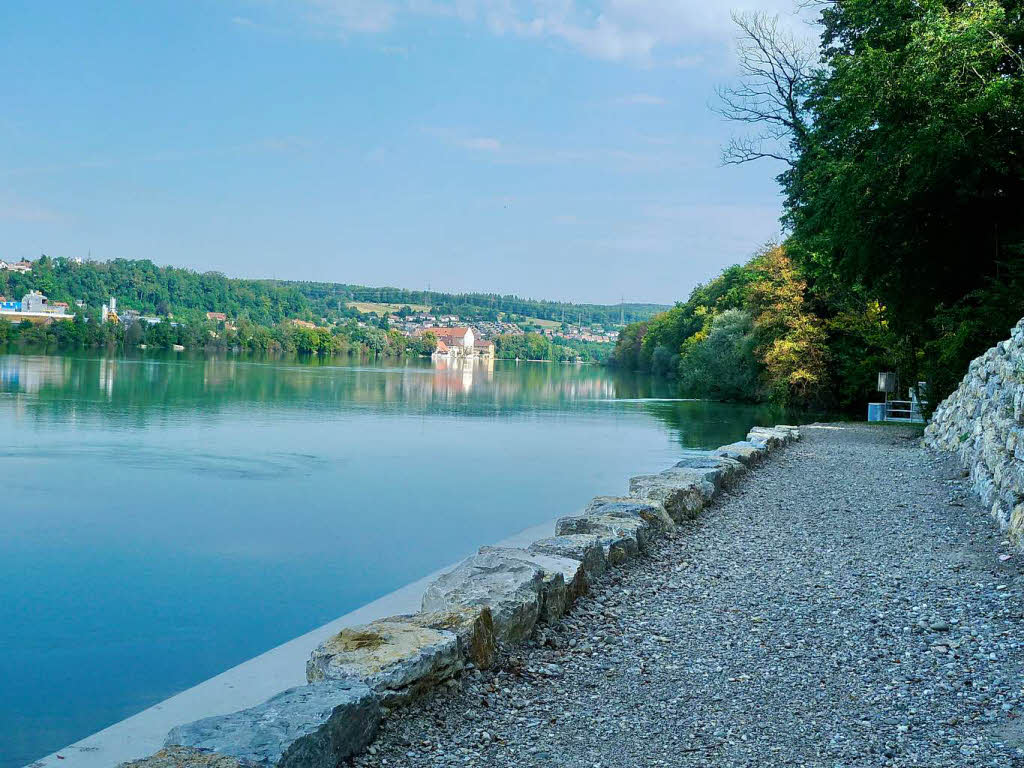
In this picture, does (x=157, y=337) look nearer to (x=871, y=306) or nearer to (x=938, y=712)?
(x=871, y=306)

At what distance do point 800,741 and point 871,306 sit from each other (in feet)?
107

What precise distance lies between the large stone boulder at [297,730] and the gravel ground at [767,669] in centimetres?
18

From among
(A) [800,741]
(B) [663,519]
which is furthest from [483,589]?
(B) [663,519]

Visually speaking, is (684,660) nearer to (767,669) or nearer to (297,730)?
(767,669)

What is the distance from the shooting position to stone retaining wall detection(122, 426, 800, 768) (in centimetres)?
358

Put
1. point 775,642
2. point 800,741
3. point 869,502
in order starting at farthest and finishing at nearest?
point 869,502, point 775,642, point 800,741

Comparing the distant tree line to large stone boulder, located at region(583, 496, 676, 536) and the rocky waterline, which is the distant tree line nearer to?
large stone boulder, located at region(583, 496, 676, 536)

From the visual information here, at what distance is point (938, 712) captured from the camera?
14.5 ft

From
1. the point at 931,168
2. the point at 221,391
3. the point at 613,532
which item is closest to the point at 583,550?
the point at 613,532

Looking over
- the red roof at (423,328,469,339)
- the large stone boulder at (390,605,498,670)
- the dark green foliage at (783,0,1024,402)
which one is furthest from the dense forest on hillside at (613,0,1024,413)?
the red roof at (423,328,469,339)

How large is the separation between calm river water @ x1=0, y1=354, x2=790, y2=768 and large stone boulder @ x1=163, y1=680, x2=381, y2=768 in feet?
10.9

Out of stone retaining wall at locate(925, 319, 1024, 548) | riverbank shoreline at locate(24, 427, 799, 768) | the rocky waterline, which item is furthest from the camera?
stone retaining wall at locate(925, 319, 1024, 548)

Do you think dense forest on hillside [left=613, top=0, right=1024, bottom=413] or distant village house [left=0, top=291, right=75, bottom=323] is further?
distant village house [left=0, top=291, right=75, bottom=323]

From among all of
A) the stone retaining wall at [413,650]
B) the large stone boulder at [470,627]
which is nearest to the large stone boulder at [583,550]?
the stone retaining wall at [413,650]
